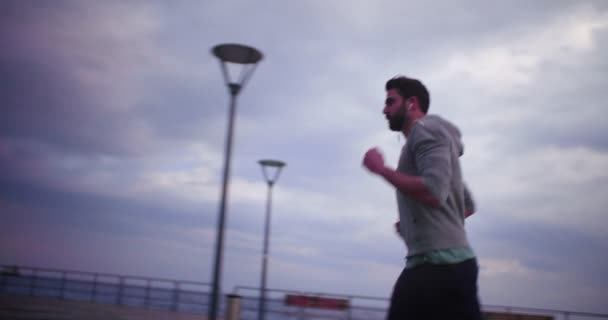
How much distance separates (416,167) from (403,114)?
0.98 feet

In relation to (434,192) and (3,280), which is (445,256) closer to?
(434,192)

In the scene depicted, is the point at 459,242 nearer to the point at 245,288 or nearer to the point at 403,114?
the point at 403,114

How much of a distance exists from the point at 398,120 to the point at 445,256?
652 millimetres

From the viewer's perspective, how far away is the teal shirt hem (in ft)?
6.03

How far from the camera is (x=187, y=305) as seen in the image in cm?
1769

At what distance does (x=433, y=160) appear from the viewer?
1829 millimetres

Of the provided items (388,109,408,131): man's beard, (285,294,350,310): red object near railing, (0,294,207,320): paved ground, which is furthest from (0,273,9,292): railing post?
(388,109,408,131): man's beard

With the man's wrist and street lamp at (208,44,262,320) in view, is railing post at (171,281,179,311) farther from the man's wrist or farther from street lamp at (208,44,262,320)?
the man's wrist

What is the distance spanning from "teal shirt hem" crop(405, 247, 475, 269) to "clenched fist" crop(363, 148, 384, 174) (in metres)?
0.37

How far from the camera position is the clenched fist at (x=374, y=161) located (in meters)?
1.90

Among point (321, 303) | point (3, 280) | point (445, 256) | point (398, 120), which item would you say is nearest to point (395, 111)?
point (398, 120)

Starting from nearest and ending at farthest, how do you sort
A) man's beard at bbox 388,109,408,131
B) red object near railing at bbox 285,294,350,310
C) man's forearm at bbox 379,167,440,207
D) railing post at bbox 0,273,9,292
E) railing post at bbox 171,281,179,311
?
1. man's forearm at bbox 379,167,440,207
2. man's beard at bbox 388,109,408,131
3. red object near railing at bbox 285,294,350,310
4. railing post at bbox 171,281,179,311
5. railing post at bbox 0,273,9,292

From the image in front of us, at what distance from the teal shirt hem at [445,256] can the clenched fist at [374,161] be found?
14.7 inches

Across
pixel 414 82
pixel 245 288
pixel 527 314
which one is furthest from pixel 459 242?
pixel 245 288
